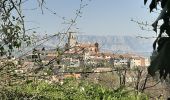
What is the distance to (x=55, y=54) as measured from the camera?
25.4ft

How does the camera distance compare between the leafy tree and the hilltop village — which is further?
the hilltop village

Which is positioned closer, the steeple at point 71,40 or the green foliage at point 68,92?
the green foliage at point 68,92

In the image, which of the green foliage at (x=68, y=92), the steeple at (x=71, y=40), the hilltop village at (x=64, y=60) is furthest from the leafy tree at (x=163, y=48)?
the steeple at (x=71, y=40)

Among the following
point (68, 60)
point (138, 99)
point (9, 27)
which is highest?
point (9, 27)

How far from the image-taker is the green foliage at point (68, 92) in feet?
22.3

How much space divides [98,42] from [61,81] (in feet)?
5.02

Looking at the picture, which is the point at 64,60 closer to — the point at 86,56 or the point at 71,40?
the point at 71,40

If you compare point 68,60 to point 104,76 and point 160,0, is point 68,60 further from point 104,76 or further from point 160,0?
point 160,0

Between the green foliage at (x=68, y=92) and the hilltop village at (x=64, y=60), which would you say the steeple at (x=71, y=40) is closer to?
the hilltop village at (x=64, y=60)

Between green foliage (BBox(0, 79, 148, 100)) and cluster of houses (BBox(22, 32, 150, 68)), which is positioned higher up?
cluster of houses (BBox(22, 32, 150, 68))

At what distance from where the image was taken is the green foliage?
681cm

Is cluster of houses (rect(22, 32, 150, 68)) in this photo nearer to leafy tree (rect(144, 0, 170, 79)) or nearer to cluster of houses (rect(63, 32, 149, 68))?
cluster of houses (rect(63, 32, 149, 68))

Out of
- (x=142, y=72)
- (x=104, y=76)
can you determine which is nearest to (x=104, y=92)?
(x=104, y=76)

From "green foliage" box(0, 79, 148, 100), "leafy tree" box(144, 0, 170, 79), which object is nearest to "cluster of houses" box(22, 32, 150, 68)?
"green foliage" box(0, 79, 148, 100)
